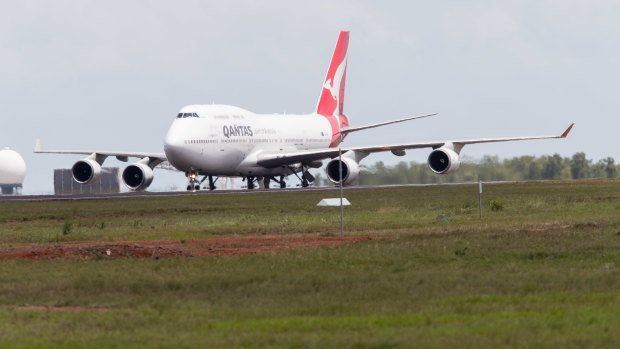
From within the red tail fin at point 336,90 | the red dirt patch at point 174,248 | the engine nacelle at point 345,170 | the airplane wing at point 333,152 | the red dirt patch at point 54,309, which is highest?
the red tail fin at point 336,90

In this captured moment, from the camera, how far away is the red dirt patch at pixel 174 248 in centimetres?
2062

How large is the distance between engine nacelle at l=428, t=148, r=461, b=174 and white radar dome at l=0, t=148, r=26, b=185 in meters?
45.5

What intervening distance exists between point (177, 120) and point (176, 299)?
41.4 m

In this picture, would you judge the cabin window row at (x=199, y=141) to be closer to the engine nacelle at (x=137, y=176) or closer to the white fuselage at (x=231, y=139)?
the white fuselage at (x=231, y=139)

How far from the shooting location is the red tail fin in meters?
70.9

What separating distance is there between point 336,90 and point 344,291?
5777 cm

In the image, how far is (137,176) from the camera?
59.1m

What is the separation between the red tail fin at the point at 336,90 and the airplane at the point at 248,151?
220cm

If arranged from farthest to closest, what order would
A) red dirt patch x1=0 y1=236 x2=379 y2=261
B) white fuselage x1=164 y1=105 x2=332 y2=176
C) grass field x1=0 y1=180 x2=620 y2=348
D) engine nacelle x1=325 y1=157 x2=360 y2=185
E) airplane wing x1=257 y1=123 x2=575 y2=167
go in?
airplane wing x1=257 y1=123 x2=575 y2=167 < engine nacelle x1=325 y1=157 x2=360 y2=185 < white fuselage x1=164 y1=105 x2=332 y2=176 < red dirt patch x1=0 y1=236 x2=379 y2=261 < grass field x1=0 y1=180 x2=620 y2=348

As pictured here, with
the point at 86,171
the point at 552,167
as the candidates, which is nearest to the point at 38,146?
the point at 86,171

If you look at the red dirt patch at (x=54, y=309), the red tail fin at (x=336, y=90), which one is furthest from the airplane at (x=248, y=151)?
the red dirt patch at (x=54, y=309)

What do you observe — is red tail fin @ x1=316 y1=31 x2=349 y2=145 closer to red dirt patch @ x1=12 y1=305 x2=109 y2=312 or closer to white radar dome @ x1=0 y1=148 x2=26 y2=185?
white radar dome @ x1=0 y1=148 x2=26 y2=185

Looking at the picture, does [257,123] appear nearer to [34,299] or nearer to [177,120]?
[177,120]

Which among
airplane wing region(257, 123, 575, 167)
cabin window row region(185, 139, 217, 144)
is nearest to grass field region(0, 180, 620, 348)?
cabin window row region(185, 139, 217, 144)
